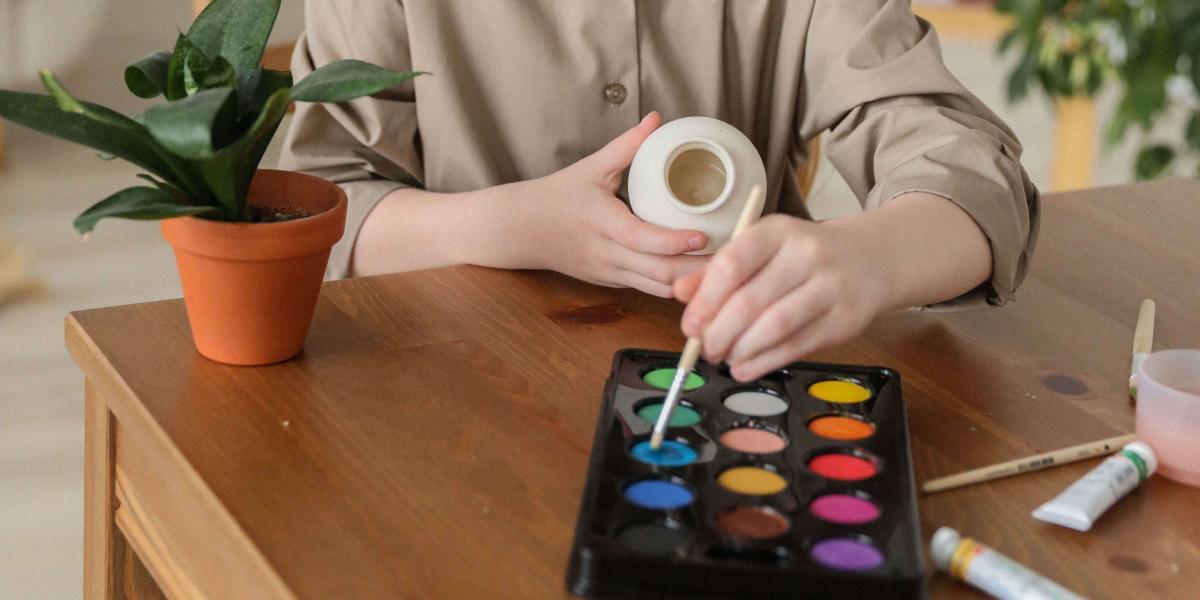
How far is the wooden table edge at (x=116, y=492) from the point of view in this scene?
26.4 inches

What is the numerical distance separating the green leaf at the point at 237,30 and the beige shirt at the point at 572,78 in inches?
10.5

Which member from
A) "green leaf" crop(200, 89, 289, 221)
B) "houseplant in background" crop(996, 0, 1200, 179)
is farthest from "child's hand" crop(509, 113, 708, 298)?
"houseplant in background" crop(996, 0, 1200, 179)

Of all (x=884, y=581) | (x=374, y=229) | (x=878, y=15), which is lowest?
(x=374, y=229)

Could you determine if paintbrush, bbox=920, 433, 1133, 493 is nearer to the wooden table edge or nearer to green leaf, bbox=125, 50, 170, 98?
the wooden table edge

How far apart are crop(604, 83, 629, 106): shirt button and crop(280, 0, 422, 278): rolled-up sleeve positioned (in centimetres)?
17

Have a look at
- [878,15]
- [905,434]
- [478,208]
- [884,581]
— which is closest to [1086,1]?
[878,15]

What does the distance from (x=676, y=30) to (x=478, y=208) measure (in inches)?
9.9

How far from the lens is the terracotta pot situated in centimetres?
75

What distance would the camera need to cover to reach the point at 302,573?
1.96 feet

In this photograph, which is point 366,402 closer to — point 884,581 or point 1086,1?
point 884,581

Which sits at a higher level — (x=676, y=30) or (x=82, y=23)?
(x=676, y=30)

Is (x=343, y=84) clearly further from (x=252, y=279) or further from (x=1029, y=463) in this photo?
(x=1029, y=463)

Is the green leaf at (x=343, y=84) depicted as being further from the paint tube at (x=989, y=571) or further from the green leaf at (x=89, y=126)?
the paint tube at (x=989, y=571)

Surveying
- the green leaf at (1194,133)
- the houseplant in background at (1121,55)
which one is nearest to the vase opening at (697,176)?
the houseplant in background at (1121,55)
